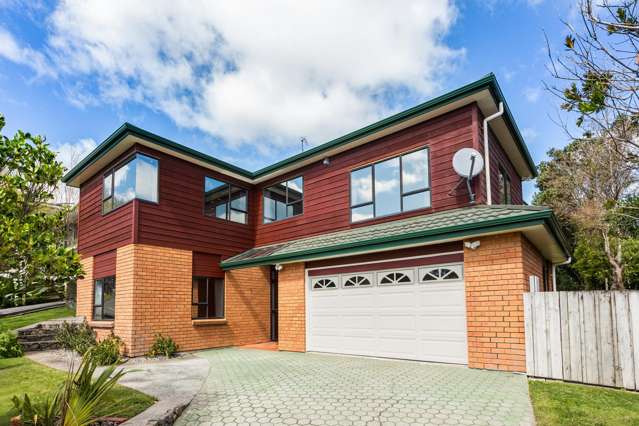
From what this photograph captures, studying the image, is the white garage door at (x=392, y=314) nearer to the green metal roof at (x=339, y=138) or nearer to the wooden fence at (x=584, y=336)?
the wooden fence at (x=584, y=336)

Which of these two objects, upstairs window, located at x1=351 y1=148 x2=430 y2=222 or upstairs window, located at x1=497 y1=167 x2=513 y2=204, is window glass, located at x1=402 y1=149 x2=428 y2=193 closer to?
upstairs window, located at x1=351 y1=148 x2=430 y2=222

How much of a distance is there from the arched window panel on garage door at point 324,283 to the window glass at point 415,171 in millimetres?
3066

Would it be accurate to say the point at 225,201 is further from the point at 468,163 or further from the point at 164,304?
the point at 468,163

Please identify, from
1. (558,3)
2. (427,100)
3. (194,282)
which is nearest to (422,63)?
(427,100)

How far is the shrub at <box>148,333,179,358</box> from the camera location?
35.9ft

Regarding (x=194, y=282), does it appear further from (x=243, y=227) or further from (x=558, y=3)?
(x=558, y=3)

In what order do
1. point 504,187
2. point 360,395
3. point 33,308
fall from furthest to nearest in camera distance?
point 33,308 → point 504,187 → point 360,395

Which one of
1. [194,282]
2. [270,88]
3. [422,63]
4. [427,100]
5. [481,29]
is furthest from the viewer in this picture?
[270,88]

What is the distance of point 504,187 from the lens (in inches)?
482

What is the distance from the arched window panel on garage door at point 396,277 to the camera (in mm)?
9578

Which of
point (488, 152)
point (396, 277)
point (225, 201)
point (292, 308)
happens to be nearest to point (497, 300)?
point (396, 277)

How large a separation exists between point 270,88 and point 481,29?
870 cm

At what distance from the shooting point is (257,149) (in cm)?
2728

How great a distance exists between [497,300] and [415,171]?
13.7 feet
